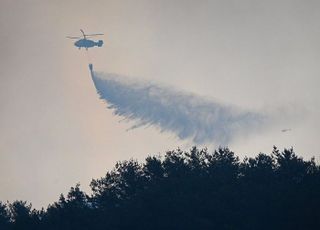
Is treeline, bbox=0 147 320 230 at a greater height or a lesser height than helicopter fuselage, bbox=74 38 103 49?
lesser

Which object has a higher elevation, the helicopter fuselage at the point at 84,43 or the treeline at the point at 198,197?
the helicopter fuselage at the point at 84,43

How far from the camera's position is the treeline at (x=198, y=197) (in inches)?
3125

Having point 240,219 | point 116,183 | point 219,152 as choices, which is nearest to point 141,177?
point 116,183

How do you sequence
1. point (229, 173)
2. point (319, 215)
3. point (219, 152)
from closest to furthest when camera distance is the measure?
1. point (319, 215)
2. point (229, 173)
3. point (219, 152)

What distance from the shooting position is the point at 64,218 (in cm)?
9694

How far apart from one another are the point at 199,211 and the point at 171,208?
390 centimetres

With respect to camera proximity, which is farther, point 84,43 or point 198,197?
point 84,43

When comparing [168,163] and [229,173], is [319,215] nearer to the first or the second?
[229,173]

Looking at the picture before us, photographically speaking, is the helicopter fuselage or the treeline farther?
the helicopter fuselage

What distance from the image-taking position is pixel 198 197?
84.9 meters

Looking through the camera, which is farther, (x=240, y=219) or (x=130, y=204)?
(x=130, y=204)

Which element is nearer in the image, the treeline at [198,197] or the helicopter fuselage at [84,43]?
the treeline at [198,197]

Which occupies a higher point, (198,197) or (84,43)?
(84,43)

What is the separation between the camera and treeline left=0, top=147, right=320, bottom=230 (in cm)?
7938
